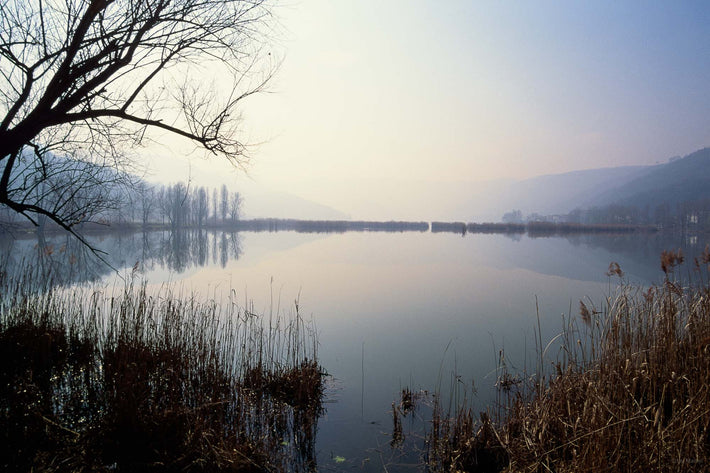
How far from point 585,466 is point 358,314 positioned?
23.6 feet

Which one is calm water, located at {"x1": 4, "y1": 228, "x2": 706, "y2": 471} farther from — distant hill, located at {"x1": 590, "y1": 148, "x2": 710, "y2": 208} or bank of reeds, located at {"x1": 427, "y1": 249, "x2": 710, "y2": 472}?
distant hill, located at {"x1": 590, "y1": 148, "x2": 710, "y2": 208}

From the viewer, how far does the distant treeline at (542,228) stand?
61.8 metres

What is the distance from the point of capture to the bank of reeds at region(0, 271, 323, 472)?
2957 mm

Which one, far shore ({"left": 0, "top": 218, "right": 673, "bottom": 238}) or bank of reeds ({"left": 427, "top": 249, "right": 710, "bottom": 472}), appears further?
far shore ({"left": 0, "top": 218, "right": 673, "bottom": 238})

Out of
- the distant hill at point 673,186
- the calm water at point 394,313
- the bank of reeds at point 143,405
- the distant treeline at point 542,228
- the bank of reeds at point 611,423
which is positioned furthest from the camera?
the distant hill at point 673,186

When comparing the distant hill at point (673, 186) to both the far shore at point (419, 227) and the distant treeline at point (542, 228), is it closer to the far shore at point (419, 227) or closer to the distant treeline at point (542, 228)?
the distant treeline at point (542, 228)

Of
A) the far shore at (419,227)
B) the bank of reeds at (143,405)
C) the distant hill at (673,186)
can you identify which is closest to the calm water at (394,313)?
the bank of reeds at (143,405)

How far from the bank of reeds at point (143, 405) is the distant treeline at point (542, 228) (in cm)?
5751

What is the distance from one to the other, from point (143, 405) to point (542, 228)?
68.5 meters

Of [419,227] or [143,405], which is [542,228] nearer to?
[419,227]

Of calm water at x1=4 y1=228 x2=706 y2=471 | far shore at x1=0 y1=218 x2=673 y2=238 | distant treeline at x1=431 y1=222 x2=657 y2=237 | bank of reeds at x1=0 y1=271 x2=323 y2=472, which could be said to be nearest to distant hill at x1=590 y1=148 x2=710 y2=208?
distant treeline at x1=431 y1=222 x2=657 y2=237

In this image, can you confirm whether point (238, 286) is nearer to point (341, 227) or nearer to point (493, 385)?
point (493, 385)

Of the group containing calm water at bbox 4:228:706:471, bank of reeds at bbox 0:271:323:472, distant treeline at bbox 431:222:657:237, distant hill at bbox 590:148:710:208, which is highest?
distant hill at bbox 590:148:710:208

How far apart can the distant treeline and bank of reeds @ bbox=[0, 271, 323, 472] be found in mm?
57506
